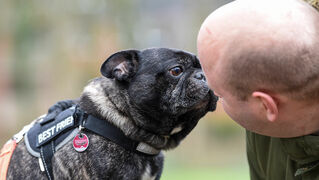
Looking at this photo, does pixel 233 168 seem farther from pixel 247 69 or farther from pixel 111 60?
pixel 247 69

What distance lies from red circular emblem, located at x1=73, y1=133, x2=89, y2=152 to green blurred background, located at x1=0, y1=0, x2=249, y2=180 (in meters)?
8.55

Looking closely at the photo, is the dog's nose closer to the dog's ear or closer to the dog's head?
the dog's head

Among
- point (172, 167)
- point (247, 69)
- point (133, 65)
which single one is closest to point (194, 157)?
point (172, 167)

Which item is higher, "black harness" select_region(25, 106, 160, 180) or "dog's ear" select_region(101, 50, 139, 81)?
"dog's ear" select_region(101, 50, 139, 81)

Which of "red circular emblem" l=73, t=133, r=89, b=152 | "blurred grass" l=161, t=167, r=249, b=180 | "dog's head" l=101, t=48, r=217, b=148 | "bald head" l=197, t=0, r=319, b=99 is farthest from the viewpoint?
"blurred grass" l=161, t=167, r=249, b=180

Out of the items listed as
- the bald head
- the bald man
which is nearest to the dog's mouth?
the bald man

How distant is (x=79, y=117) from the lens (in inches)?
114

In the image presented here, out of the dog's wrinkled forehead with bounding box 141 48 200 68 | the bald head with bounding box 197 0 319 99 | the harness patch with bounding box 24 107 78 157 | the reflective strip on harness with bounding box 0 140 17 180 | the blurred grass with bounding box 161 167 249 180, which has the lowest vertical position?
the blurred grass with bounding box 161 167 249 180

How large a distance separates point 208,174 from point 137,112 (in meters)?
6.11

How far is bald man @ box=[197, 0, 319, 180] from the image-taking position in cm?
189

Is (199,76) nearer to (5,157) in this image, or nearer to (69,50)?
(5,157)

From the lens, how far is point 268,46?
189 cm

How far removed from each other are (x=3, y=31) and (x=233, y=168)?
6.80 metres

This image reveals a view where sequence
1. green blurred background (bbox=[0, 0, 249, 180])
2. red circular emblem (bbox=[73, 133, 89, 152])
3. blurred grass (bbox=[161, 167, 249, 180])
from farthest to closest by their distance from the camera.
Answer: green blurred background (bbox=[0, 0, 249, 180]) → blurred grass (bbox=[161, 167, 249, 180]) → red circular emblem (bbox=[73, 133, 89, 152])
